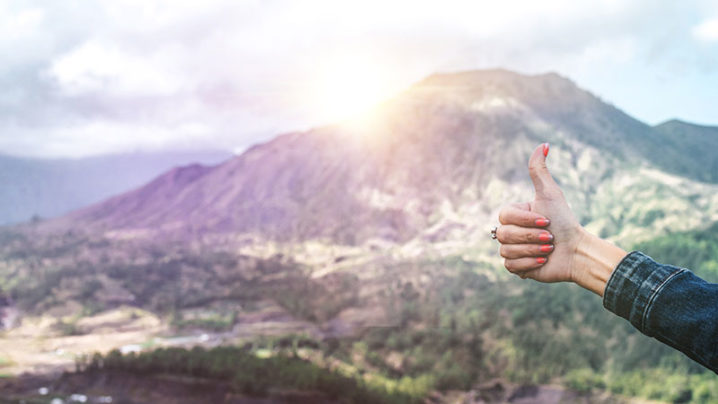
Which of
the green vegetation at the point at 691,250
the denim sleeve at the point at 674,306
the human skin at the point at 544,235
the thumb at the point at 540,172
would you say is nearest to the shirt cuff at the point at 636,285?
the denim sleeve at the point at 674,306

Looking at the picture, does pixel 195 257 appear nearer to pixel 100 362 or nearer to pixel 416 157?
pixel 100 362

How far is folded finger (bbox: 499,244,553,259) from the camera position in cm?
125

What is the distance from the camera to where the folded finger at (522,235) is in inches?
48.8

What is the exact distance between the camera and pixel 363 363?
12.1 m

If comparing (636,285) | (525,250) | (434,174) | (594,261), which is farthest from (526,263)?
(434,174)

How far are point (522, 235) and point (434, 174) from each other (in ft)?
89.0

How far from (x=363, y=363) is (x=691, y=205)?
1450 centimetres

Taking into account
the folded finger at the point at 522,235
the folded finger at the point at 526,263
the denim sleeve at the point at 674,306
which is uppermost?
the folded finger at the point at 522,235

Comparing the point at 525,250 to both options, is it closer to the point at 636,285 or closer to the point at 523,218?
the point at 523,218

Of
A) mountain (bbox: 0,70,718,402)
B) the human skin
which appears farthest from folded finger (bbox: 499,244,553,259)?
mountain (bbox: 0,70,718,402)

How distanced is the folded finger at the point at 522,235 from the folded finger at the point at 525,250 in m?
0.01

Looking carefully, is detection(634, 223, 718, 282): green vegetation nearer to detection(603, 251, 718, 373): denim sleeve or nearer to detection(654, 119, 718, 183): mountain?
detection(654, 119, 718, 183): mountain

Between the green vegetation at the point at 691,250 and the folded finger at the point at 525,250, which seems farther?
the green vegetation at the point at 691,250

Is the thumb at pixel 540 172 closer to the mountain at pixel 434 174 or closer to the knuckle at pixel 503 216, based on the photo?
the knuckle at pixel 503 216
